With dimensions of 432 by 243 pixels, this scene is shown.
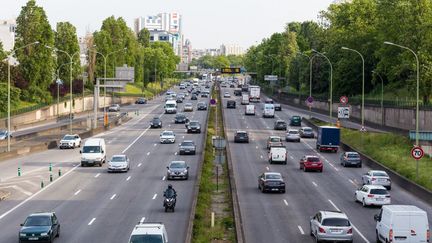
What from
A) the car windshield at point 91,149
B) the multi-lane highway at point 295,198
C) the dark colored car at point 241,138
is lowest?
the multi-lane highway at point 295,198

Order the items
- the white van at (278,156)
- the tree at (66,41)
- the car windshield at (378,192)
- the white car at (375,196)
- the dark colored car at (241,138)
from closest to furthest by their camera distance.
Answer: the white car at (375,196) → the car windshield at (378,192) → the white van at (278,156) → the dark colored car at (241,138) → the tree at (66,41)

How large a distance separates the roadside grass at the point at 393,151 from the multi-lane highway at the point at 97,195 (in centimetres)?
1471

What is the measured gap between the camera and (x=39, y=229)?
30000mm

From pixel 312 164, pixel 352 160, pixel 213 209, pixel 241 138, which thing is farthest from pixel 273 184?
pixel 241 138

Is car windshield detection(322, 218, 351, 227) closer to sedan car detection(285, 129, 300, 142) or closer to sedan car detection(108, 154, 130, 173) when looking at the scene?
sedan car detection(108, 154, 130, 173)

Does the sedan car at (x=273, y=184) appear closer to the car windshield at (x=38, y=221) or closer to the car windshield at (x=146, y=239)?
the car windshield at (x=38, y=221)

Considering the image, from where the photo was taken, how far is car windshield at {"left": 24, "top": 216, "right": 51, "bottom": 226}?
100 feet

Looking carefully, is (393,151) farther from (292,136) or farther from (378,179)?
(378,179)

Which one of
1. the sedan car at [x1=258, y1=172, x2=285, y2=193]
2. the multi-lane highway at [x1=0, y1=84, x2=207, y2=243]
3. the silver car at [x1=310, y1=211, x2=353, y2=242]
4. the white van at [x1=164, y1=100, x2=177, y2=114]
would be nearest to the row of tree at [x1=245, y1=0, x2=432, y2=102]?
the white van at [x1=164, y1=100, x2=177, y2=114]

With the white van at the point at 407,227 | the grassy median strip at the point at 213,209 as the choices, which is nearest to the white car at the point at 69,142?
the grassy median strip at the point at 213,209

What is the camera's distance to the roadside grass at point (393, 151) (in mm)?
53062

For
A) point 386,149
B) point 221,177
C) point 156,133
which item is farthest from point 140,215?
point 156,133

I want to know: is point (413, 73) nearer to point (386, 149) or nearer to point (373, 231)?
point (386, 149)

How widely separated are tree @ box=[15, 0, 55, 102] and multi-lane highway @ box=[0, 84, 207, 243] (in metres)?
47.2
